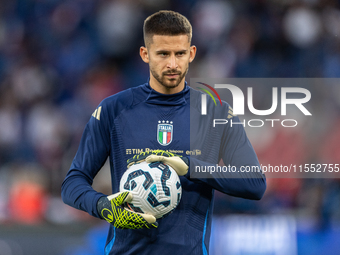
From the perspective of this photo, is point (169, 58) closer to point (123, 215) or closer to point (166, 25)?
point (166, 25)

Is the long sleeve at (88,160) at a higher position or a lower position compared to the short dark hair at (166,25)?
lower

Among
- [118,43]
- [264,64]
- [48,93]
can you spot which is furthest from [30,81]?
[264,64]

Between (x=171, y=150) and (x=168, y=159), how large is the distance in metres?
0.23

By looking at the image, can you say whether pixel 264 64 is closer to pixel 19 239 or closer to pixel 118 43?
pixel 118 43

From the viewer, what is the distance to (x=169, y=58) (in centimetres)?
275

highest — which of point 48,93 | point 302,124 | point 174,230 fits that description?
point 48,93

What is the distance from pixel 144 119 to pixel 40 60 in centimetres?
613

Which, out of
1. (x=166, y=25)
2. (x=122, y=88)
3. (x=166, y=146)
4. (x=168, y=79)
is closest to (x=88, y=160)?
(x=166, y=146)

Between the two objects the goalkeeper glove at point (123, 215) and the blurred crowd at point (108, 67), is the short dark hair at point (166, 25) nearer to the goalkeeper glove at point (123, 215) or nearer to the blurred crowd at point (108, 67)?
the goalkeeper glove at point (123, 215)

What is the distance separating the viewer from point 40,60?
838 cm

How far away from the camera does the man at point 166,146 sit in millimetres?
2660

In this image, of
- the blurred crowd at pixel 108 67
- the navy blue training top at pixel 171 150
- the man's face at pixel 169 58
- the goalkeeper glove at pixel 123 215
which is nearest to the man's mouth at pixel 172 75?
the man's face at pixel 169 58

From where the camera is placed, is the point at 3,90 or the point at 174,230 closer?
the point at 174,230

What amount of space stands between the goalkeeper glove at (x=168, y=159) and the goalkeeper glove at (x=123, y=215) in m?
0.23
